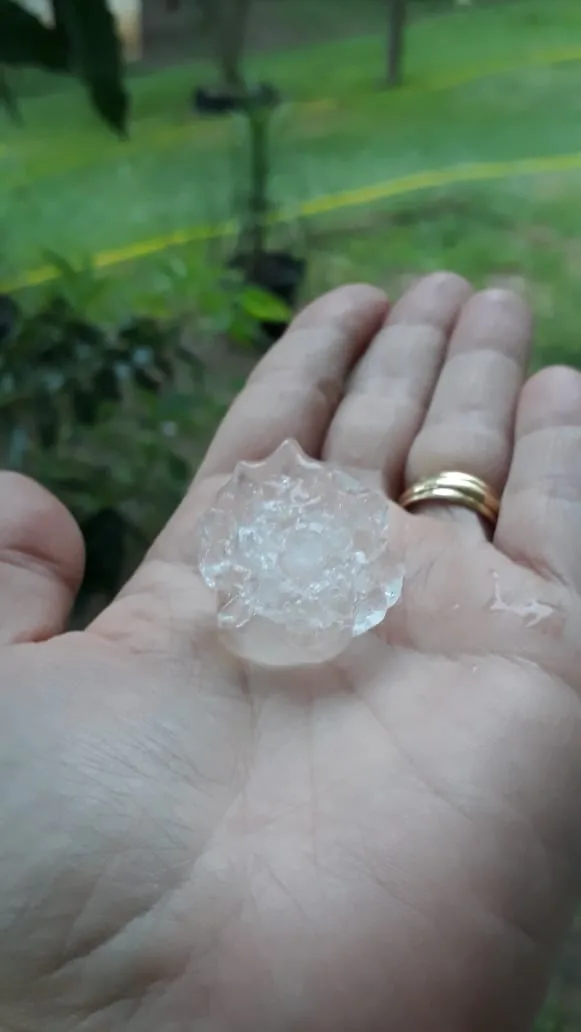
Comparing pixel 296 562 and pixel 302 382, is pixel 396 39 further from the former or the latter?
pixel 296 562

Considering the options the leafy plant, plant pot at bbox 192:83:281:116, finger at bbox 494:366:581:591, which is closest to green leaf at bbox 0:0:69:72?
the leafy plant

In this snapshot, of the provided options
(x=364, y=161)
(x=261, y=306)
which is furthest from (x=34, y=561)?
(x=364, y=161)

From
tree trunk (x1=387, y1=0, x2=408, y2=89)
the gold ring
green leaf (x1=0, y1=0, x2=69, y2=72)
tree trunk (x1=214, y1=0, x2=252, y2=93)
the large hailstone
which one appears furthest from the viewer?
tree trunk (x1=387, y1=0, x2=408, y2=89)

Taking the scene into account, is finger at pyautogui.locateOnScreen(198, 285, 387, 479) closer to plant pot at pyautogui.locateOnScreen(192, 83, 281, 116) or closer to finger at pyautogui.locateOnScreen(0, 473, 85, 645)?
finger at pyautogui.locateOnScreen(0, 473, 85, 645)

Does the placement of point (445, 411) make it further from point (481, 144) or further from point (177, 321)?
point (481, 144)

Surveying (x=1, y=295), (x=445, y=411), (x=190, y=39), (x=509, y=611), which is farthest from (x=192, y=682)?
(x=190, y=39)

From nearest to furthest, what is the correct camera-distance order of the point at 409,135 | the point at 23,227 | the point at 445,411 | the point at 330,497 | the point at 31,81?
1. the point at 330,497
2. the point at 445,411
3. the point at 31,81
4. the point at 23,227
5. the point at 409,135

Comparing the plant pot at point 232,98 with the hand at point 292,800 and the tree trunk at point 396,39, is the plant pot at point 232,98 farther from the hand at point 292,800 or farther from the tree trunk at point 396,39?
the hand at point 292,800
